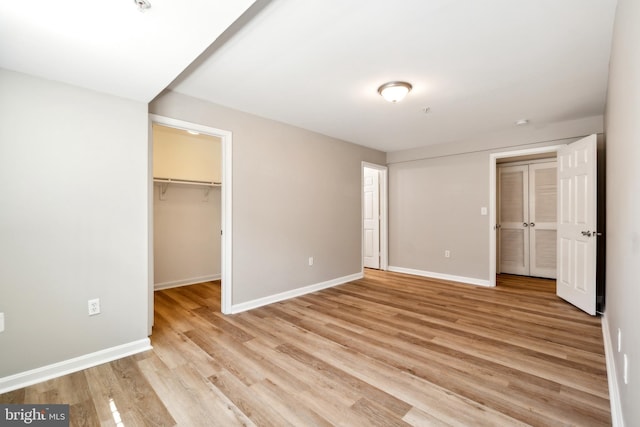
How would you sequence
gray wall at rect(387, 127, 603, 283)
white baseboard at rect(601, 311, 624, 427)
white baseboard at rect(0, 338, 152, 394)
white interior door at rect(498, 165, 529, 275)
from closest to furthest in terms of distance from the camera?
white baseboard at rect(601, 311, 624, 427)
white baseboard at rect(0, 338, 152, 394)
gray wall at rect(387, 127, 603, 283)
white interior door at rect(498, 165, 529, 275)

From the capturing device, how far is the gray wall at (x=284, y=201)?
3.30 m

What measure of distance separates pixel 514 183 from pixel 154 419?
609 centimetres

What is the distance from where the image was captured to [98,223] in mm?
2240

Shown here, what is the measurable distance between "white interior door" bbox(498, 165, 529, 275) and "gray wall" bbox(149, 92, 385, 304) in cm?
284

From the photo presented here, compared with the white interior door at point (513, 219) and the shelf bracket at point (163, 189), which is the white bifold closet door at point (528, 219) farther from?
the shelf bracket at point (163, 189)

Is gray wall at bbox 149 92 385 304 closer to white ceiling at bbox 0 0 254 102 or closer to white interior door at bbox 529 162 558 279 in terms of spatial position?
white ceiling at bbox 0 0 254 102

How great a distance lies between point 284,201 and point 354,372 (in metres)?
2.31

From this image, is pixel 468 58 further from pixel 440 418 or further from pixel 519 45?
pixel 440 418

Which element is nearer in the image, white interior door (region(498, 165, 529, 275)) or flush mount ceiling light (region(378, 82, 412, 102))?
flush mount ceiling light (region(378, 82, 412, 102))

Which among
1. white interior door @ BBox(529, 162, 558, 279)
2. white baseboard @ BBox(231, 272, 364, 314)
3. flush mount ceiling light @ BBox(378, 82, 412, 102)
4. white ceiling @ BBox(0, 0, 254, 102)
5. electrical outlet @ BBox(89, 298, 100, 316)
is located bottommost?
white baseboard @ BBox(231, 272, 364, 314)

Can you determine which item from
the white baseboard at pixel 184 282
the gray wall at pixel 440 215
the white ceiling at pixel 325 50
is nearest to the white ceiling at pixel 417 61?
the white ceiling at pixel 325 50

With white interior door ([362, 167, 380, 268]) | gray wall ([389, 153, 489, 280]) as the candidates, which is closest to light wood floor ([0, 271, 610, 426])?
gray wall ([389, 153, 489, 280])

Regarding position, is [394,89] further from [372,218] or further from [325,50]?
[372,218]

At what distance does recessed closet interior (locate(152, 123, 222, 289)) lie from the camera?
429 centimetres
